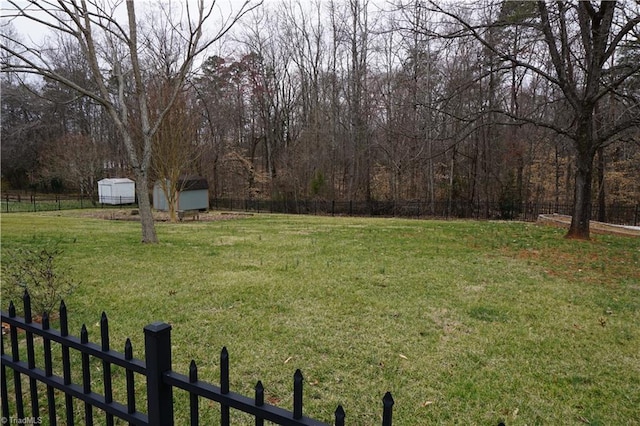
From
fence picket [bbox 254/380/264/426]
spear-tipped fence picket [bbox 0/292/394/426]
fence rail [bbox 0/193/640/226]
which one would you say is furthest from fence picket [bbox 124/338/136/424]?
fence rail [bbox 0/193/640/226]

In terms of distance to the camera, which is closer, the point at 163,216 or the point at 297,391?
the point at 297,391

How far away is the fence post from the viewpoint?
1553 mm

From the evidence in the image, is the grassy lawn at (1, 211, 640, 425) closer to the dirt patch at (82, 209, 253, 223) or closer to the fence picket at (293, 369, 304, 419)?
the fence picket at (293, 369, 304, 419)

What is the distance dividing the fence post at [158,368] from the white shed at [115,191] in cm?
3072

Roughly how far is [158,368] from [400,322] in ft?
10.5

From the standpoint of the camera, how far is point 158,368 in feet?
5.21

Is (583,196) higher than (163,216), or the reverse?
(583,196)

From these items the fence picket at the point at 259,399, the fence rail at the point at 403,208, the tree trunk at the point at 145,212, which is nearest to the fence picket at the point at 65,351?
the fence picket at the point at 259,399

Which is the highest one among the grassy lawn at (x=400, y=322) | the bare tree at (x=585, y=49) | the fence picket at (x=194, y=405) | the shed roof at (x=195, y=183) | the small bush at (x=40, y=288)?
the bare tree at (x=585, y=49)

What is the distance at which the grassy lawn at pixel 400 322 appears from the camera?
2.88 metres

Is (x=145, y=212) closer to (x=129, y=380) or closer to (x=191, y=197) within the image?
(x=129, y=380)

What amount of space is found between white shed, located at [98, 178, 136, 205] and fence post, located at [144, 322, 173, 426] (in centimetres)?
3072

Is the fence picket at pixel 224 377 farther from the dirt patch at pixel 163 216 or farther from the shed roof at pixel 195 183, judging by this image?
the shed roof at pixel 195 183

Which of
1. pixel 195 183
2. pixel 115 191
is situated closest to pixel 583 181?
pixel 195 183
